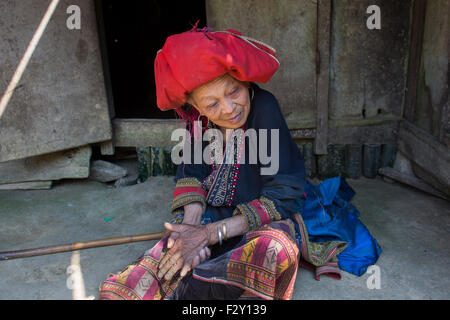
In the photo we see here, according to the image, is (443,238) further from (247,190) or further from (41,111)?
(41,111)

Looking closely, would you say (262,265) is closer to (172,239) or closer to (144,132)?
(172,239)

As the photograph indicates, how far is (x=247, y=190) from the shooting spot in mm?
2318

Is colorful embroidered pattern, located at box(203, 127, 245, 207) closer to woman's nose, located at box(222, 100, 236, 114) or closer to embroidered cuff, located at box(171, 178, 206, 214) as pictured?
embroidered cuff, located at box(171, 178, 206, 214)

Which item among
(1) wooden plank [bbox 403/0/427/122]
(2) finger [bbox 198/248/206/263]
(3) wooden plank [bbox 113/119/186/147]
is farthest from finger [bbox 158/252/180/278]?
(1) wooden plank [bbox 403/0/427/122]

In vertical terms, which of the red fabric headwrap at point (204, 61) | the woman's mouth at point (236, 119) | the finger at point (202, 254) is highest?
the red fabric headwrap at point (204, 61)

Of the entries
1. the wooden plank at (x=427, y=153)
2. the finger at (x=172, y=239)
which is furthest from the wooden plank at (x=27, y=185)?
the wooden plank at (x=427, y=153)

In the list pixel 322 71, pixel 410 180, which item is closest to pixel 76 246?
pixel 322 71

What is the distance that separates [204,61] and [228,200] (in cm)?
85

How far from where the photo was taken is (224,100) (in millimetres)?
2020

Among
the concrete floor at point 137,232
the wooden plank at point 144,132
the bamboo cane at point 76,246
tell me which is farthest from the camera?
the wooden plank at point 144,132

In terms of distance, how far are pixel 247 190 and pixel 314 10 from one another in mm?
1785

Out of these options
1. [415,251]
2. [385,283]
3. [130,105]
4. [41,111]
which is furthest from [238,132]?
[130,105]

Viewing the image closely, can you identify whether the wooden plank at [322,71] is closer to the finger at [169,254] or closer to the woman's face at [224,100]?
the woman's face at [224,100]

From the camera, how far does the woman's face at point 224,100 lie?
1986mm
